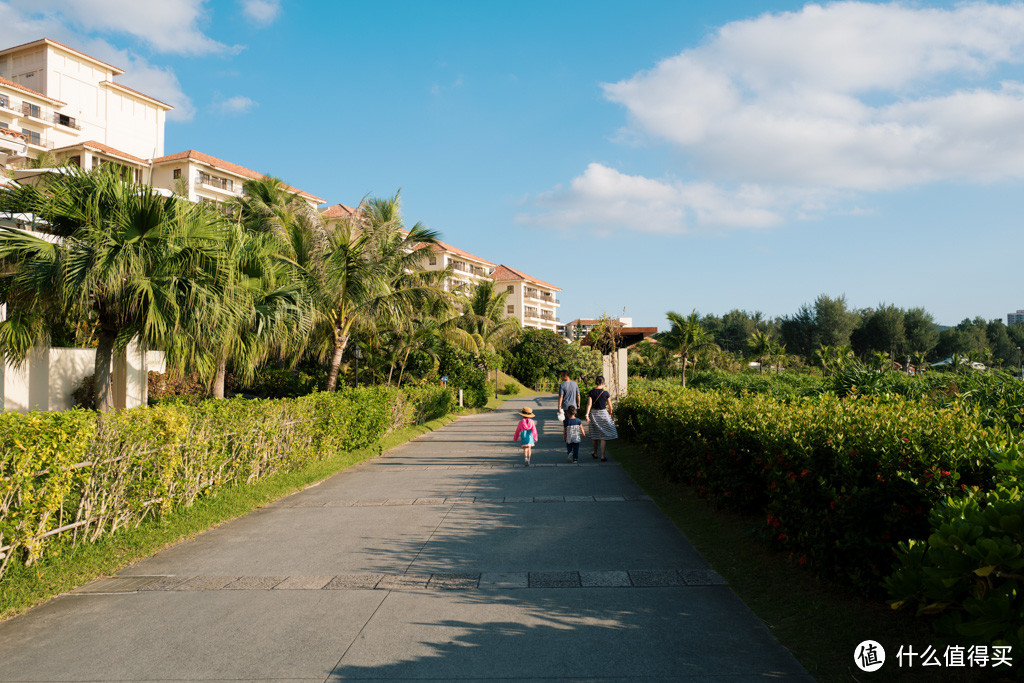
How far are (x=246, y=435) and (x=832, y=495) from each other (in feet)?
Result: 25.8

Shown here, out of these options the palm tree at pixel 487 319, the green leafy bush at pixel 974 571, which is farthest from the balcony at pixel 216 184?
the green leafy bush at pixel 974 571

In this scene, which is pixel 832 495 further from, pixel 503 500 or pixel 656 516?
pixel 503 500

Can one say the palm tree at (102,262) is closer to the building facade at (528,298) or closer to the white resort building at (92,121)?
the white resort building at (92,121)

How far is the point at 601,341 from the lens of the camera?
27.3m

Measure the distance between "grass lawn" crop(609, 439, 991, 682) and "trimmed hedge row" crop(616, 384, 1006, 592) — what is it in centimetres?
19

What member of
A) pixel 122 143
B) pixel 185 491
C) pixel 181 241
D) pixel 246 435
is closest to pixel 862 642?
pixel 185 491

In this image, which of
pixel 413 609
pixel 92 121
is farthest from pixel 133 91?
pixel 413 609

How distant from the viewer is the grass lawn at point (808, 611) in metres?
3.64

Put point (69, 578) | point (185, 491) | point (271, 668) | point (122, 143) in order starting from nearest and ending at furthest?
point (271, 668) < point (69, 578) < point (185, 491) < point (122, 143)

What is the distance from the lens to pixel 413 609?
484cm

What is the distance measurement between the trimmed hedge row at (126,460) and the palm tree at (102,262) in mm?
2605

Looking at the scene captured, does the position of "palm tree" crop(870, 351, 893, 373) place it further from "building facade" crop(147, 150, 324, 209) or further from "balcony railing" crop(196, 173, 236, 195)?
"balcony railing" crop(196, 173, 236, 195)

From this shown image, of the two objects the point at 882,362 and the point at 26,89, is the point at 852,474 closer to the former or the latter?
the point at 882,362

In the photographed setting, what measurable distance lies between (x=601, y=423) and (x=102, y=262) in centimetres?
930
